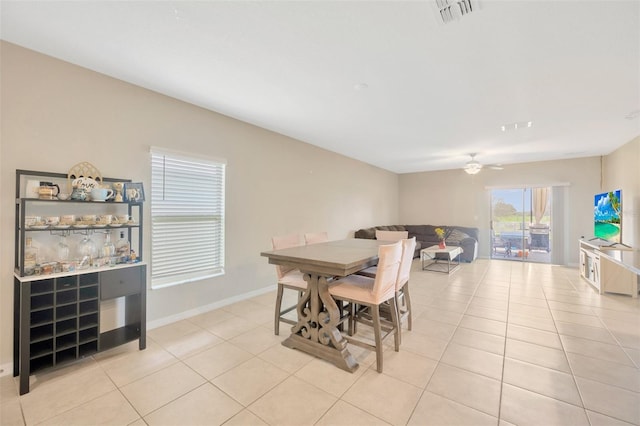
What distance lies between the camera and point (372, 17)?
1.79 metres

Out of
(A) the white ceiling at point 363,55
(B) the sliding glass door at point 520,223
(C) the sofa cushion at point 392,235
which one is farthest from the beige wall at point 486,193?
(C) the sofa cushion at point 392,235

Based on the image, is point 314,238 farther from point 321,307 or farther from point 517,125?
point 517,125

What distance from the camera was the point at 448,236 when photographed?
7.56m

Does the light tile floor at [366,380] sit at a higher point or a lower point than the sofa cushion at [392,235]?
lower

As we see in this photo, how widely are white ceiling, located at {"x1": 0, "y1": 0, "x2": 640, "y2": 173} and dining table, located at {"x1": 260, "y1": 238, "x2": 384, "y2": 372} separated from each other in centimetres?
173

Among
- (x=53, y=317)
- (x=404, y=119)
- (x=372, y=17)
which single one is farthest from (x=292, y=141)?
(x=53, y=317)

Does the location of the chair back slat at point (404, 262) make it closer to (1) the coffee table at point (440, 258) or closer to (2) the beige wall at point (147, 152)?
(2) the beige wall at point (147, 152)

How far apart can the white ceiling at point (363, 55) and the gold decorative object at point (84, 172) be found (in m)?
0.94

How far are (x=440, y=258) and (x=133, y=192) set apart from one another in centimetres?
683

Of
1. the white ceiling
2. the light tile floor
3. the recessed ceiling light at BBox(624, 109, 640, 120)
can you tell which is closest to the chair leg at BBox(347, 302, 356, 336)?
the light tile floor

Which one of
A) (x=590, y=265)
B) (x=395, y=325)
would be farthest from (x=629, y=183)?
(x=395, y=325)

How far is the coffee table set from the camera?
5.86 meters

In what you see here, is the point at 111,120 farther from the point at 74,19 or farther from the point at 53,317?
the point at 53,317

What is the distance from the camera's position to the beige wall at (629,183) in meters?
4.35
